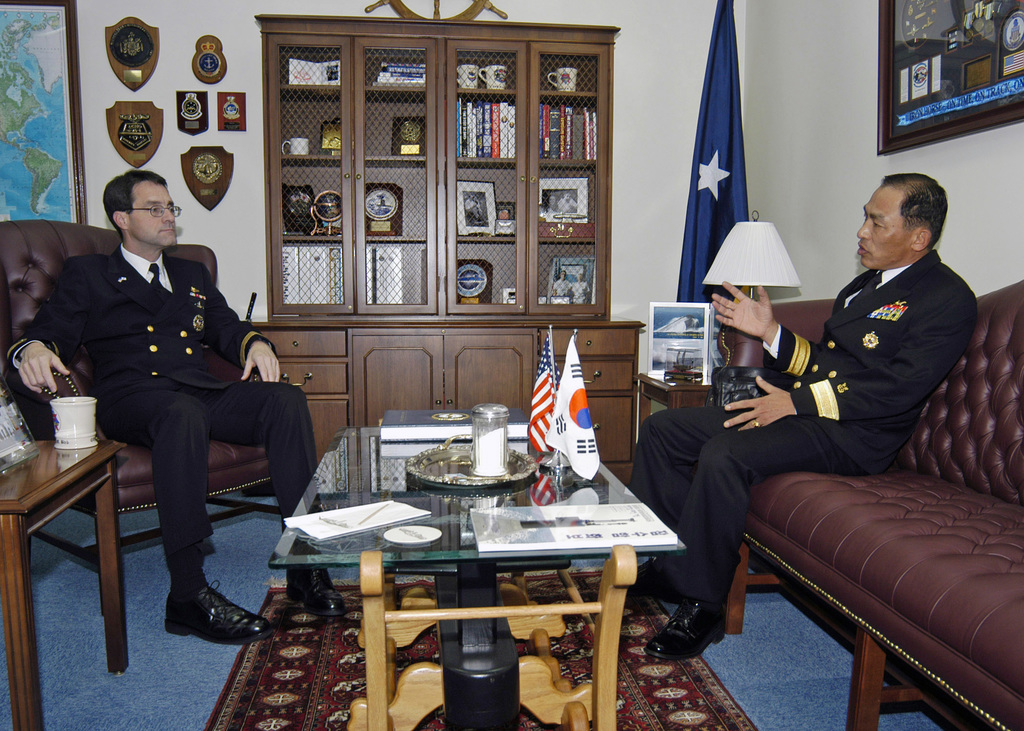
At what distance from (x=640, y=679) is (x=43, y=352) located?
1797 millimetres

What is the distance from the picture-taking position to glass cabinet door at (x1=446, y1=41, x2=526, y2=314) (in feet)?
11.1

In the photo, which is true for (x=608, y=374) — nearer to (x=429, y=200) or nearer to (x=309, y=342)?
(x=429, y=200)

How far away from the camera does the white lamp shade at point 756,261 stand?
2.70m

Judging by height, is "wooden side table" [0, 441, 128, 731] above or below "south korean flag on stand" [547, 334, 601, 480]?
below

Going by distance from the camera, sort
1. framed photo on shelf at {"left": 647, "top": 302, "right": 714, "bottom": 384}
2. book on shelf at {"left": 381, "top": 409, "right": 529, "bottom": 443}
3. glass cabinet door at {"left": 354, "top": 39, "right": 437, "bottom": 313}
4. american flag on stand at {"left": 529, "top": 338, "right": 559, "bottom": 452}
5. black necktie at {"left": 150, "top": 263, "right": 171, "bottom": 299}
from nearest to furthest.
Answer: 1. american flag on stand at {"left": 529, "top": 338, "right": 559, "bottom": 452}
2. book on shelf at {"left": 381, "top": 409, "right": 529, "bottom": 443}
3. black necktie at {"left": 150, "top": 263, "right": 171, "bottom": 299}
4. framed photo on shelf at {"left": 647, "top": 302, "right": 714, "bottom": 384}
5. glass cabinet door at {"left": 354, "top": 39, "right": 437, "bottom": 313}

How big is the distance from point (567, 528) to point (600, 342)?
7.32ft

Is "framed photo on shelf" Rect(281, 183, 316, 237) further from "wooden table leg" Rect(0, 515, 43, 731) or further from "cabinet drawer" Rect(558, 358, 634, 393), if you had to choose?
"wooden table leg" Rect(0, 515, 43, 731)

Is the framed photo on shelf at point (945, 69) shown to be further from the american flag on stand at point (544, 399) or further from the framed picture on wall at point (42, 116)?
the framed picture on wall at point (42, 116)

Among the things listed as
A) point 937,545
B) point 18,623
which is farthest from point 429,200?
point 937,545

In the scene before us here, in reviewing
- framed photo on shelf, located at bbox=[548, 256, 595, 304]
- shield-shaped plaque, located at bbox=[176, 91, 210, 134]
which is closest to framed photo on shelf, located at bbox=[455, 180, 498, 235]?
framed photo on shelf, located at bbox=[548, 256, 595, 304]

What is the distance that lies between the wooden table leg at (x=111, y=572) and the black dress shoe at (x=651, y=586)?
1281 millimetres

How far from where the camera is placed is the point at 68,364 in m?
2.30

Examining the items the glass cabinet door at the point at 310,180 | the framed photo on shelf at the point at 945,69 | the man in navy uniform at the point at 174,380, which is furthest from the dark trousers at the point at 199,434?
the framed photo on shelf at the point at 945,69

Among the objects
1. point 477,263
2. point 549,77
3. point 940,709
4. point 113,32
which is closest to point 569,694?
point 940,709
